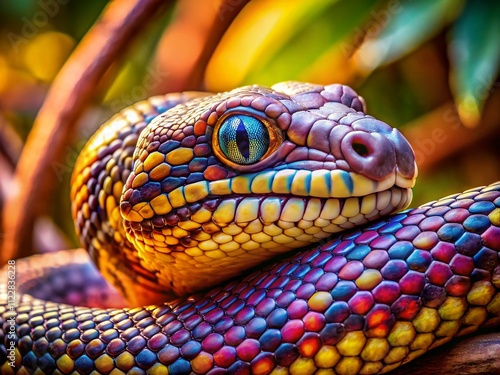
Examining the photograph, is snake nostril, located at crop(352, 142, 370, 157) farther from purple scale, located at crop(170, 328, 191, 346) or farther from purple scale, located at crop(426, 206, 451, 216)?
purple scale, located at crop(170, 328, 191, 346)

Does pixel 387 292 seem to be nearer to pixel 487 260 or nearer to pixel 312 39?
pixel 487 260

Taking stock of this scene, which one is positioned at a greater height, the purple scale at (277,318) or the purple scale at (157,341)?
the purple scale at (277,318)

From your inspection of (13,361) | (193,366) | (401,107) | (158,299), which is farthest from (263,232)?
(401,107)

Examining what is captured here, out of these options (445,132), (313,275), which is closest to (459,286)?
(313,275)

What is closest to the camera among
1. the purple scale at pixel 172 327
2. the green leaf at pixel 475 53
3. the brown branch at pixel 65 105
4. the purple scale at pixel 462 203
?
the purple scale at pixel 462 203

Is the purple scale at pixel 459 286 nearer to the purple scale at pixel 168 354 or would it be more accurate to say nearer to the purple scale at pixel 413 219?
the purple scale at pixel 413 219

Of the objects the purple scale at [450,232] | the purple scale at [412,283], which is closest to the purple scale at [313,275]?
the purple scale at [412,283]

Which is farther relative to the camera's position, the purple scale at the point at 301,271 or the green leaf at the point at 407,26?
the green leaf at the point at 407,26

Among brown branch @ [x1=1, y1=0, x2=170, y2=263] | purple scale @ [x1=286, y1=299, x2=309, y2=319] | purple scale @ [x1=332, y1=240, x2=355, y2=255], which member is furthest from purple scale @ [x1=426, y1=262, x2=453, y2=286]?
brown branch @ [x1=1, y1=0, x2=170, y2=263]
